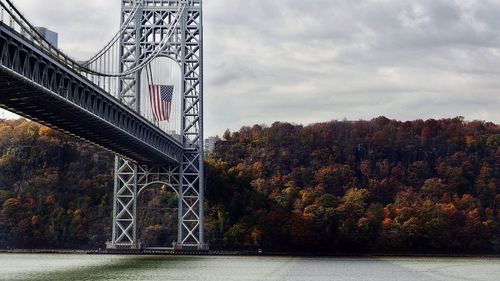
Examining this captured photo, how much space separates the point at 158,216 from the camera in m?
106

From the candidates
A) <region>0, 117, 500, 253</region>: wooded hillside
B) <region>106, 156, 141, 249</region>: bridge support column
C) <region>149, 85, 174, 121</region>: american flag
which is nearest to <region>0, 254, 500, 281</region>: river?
<region>106, 156, 141, 249</region>: bridge support column

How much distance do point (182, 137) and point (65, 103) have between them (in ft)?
135

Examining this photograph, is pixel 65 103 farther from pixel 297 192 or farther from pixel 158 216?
pixel 297 192

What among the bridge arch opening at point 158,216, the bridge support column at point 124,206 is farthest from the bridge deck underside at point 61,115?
the bridge arch opening at point 158,216

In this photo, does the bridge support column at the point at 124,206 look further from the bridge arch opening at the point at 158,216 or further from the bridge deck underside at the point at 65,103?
the bridge deck underside at the point at 65,103

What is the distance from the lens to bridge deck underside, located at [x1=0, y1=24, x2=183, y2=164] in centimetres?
4722

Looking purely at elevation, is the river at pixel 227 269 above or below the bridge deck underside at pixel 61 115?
below

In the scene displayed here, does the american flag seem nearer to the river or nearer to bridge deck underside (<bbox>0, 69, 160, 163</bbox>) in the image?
bridge deck underside (<bbox>0, 69, 160, 163</bbox>)

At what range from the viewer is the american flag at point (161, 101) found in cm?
8206

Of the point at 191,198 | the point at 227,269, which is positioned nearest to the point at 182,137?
the point at 191,198

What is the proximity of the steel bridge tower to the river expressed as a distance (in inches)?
361

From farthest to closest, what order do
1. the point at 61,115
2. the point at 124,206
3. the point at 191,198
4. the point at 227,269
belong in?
the point at 191,198, the point at 124,206, the point at 227,269, the point at 61,115

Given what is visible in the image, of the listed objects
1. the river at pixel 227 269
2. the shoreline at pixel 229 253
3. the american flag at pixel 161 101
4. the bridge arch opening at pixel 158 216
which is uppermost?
the american flag at pixel 161 101

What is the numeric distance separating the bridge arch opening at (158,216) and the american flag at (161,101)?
57.1 feet
